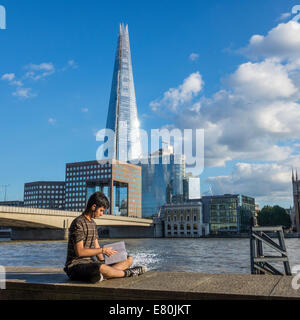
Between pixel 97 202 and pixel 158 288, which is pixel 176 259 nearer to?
pixel 97 202

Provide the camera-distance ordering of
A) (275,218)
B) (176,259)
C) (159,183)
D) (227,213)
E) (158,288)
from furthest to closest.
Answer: (159,183) → (275,218) → (227,213) → (176,259) → (158,288)

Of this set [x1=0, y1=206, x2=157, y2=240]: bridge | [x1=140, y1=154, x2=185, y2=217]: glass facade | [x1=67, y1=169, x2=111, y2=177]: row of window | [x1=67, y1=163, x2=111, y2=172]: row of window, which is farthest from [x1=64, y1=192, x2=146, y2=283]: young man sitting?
[x1=140, y1=154, x2=185, y2=217]: glass facade

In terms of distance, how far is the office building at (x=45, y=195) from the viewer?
556ft

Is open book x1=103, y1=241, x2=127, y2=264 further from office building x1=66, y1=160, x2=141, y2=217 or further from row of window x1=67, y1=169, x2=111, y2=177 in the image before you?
row of window x1=67, y1=169, x2=111, y2=177

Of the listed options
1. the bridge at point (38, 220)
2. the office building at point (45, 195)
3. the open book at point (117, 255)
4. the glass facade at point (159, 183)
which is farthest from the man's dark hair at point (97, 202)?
the office building at point (45, 195)

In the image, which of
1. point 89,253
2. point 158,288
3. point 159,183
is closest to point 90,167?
point 159,183

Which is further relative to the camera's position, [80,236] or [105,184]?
[105,184]

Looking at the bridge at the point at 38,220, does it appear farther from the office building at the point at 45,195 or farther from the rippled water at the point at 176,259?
the office building at the point at 45,195

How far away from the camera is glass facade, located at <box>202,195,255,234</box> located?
113219mm

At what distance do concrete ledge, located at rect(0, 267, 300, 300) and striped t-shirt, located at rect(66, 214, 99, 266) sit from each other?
371 millimetres

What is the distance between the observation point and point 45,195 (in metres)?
170

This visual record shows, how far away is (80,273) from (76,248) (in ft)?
1.53

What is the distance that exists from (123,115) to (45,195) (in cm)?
5571

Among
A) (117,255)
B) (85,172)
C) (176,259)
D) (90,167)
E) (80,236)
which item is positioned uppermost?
(90,167)
